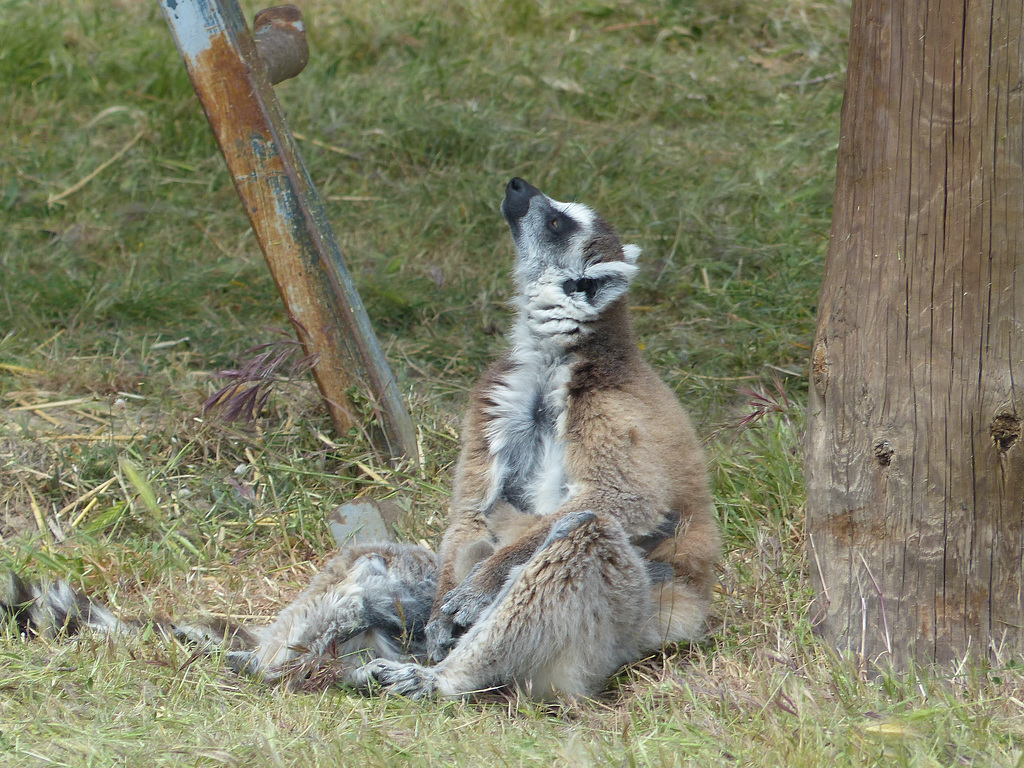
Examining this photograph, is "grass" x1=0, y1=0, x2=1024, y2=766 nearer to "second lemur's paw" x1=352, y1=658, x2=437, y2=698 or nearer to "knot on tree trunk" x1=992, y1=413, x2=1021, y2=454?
"second lemur's paw" x1=352, y1=658, x2=437, y2=698

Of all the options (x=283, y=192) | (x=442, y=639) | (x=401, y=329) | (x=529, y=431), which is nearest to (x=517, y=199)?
(x=529, y=431)

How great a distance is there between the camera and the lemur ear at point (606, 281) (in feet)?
11.4

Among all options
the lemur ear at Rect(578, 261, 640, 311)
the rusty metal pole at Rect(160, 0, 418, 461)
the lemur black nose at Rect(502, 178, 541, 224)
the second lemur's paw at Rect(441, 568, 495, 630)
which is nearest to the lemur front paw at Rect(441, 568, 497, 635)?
the second lemur's paw at Rect(441, 568, 495, 630)

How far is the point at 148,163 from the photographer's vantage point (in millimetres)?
6809

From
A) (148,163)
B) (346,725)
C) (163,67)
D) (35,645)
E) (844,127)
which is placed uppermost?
(163,67)

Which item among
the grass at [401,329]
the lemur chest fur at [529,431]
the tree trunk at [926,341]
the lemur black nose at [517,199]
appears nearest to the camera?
the tree trunk at [926,341]

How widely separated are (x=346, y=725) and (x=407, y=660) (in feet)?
2.08

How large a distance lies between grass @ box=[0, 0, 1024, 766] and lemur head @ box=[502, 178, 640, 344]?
1035mm

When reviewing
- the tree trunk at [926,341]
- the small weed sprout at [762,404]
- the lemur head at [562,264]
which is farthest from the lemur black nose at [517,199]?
the tree trunk at [926,341]

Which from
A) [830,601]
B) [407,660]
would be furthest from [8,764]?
[830,601]

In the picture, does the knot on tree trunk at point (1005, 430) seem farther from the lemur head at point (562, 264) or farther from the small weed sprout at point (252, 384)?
the small weed sprout at point (252, 384)

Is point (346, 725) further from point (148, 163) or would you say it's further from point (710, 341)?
point (148, 163)

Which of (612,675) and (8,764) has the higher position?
(8,764)

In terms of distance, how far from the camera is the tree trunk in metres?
2.54
